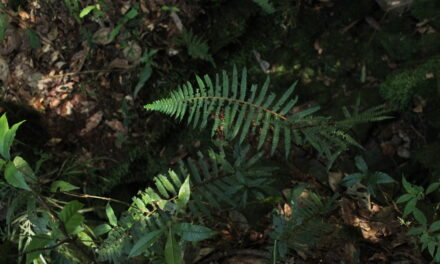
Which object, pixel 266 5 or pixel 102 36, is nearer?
pixel 266 5

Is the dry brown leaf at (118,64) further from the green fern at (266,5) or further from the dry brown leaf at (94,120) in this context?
the green fern at (266,5)

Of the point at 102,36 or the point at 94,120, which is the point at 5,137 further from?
the point at 102,36

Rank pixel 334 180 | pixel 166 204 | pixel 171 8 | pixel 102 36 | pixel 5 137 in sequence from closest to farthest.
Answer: pixel 5 137 → pixel 166 204 → pixel 334 180 → pixel 171 8 → pixel 102 36

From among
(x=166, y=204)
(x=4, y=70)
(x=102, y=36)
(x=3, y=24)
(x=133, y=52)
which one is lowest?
(x=166, y=204)

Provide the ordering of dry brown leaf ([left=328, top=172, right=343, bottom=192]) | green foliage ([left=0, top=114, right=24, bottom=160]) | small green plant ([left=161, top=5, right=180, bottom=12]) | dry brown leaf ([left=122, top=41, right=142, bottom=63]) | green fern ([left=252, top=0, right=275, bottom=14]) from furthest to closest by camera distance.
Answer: dry brown leaf ([left=122, top=41, right=142, bottom=63]), small green plant ([left=161, top=5, right=180, bottom=12]), green fern ([left=252, top=0, right=275, bottom=14]), dry brown leaf ([left=328, top=172, right=343, bottom=192]), green foliage ([left=0, top=114, right=24, bottom=160])

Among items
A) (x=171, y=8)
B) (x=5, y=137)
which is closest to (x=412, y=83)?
(x=171, y=8)

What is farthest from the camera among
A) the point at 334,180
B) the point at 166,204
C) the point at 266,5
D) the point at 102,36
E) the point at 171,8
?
the point at 102,36

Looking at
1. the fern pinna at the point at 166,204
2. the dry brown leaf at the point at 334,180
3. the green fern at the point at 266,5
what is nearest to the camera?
the fern pinna at the point at 166,204

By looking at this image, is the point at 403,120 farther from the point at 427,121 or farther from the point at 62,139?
the point at 62,139

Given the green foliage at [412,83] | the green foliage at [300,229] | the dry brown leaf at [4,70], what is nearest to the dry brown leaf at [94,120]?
the dry brown leaf at [4,70]

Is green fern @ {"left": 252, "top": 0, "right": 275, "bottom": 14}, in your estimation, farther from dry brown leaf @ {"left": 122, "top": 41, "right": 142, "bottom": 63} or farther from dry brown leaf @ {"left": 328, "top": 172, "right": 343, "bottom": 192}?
dry brown leaf @ {"left": 328, "top": 172, "right": 343, "bottom": 192}

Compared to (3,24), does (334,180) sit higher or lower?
lower

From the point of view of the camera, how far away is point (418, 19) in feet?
9.28

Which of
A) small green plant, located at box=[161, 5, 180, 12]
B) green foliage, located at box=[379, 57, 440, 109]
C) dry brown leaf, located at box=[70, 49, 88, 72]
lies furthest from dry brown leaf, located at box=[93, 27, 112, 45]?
green foliage, located at box=[379, 57, 440, 109]
